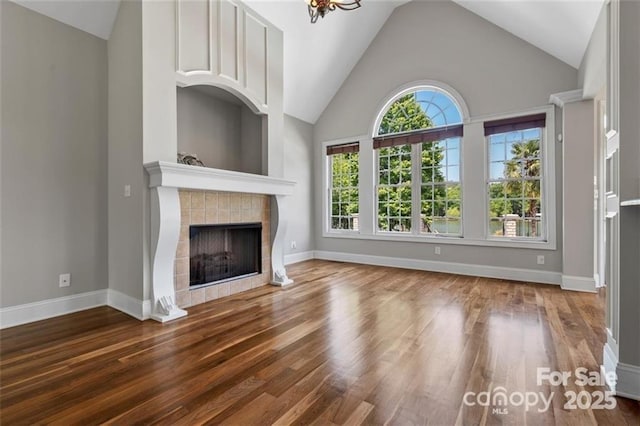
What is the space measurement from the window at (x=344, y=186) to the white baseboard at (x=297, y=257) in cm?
76

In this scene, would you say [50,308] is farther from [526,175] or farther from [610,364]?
[526,175]

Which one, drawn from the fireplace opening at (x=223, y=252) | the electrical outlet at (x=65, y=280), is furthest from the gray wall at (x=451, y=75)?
the electrical outlet at (x=65, y=280)

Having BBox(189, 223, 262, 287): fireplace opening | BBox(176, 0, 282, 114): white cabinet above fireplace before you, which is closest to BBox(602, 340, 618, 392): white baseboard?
BBox(189, 223, 262, 287): fireplace opening

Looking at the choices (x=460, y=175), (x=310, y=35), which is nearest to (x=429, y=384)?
(x=460, y=175)

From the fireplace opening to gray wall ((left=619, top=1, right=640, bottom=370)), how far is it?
3491 millimetres

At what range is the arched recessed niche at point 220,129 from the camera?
13.7ft

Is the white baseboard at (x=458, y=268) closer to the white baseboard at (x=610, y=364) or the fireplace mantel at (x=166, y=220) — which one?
the white baseboard at (x=610, y=364)

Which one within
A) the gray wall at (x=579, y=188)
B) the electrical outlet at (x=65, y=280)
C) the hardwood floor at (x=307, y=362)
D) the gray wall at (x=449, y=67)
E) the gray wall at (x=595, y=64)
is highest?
the gray wall at (x=449, y=67)

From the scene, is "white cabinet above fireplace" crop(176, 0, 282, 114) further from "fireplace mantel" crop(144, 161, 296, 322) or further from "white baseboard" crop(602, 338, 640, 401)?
"white baseboard" crop(602, 338, 640, 401)

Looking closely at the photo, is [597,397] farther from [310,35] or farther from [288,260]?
[310,35]

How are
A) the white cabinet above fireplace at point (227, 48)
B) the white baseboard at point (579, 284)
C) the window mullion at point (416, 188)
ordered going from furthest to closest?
the window mullion at point (416, 188) < the white baseboard at point (579, 284) < the white cabinet above fireplace at point (227, 48)

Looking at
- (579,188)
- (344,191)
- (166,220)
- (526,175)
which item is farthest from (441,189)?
(166,220)

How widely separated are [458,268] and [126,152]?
485 cm

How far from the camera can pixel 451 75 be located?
495 cm
